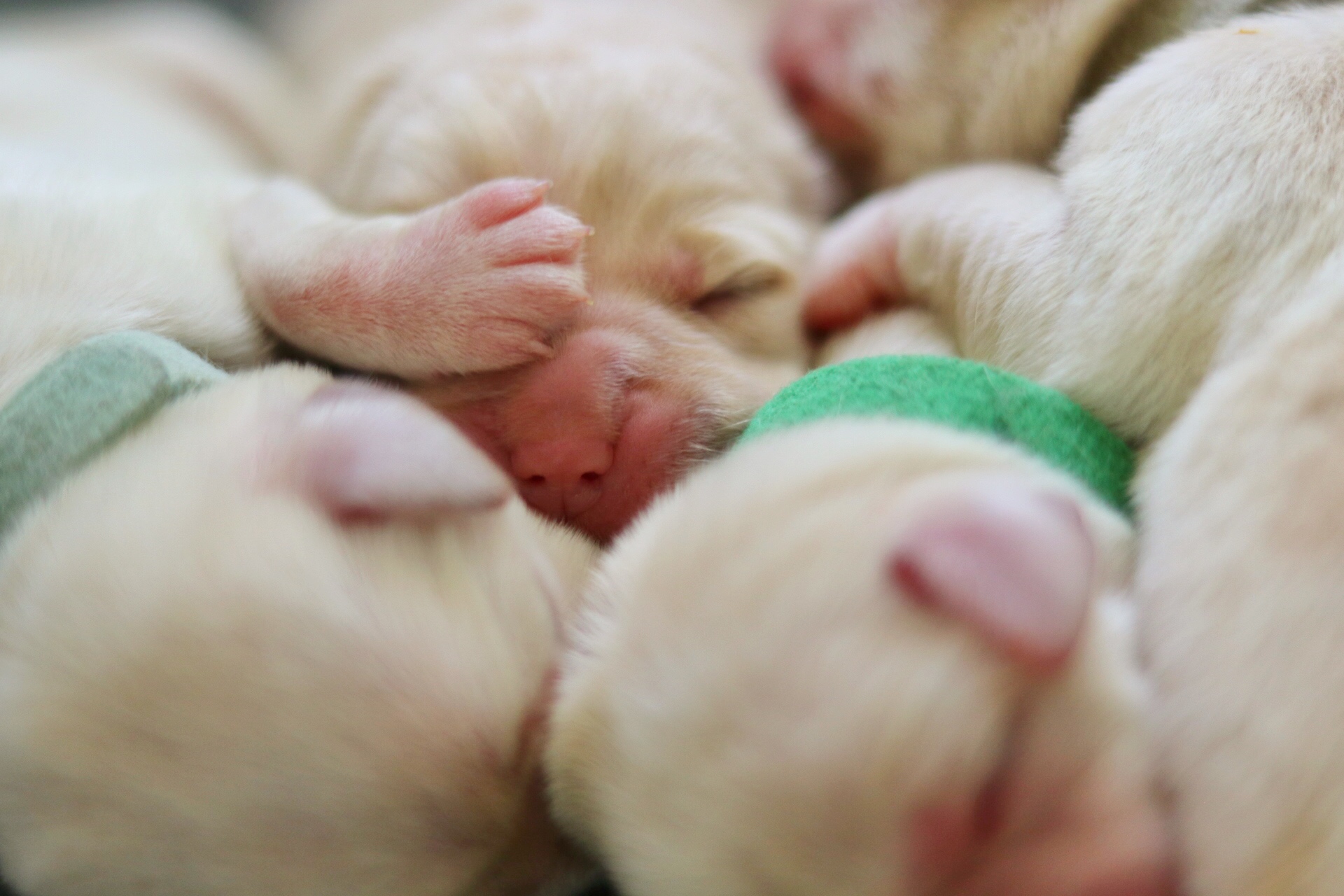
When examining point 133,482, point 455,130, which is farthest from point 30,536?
point 455,130

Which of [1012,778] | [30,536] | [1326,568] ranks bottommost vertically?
[30,536]

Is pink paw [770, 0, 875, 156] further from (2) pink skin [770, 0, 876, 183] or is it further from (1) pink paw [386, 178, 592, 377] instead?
(1) pink paw [386, 178, 592, 377]

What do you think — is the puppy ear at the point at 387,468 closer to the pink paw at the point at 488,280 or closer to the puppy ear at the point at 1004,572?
the pink paw at the point at 488,280

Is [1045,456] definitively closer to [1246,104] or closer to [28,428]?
[1246,104]

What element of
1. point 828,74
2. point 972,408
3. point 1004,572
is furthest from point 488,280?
point 828,74

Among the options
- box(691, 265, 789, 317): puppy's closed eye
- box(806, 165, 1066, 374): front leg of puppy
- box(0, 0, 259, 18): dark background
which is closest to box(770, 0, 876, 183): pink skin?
box(806, 165, 1066, 374): front leg of puppy

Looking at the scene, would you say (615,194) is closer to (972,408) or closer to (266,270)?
(266,270)
